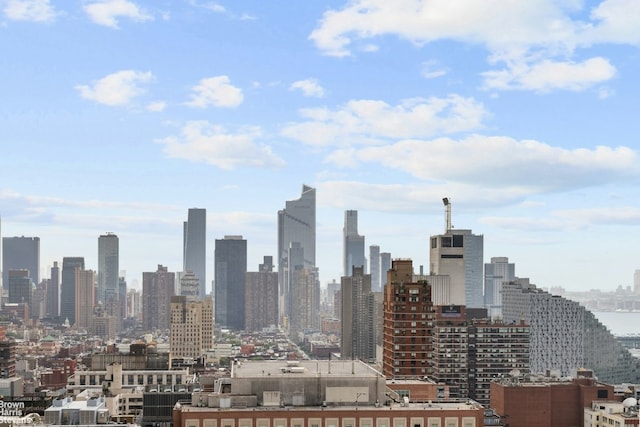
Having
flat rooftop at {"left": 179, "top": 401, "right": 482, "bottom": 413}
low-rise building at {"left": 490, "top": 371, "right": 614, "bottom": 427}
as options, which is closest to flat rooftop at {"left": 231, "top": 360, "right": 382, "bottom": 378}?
flat rooftop at {"left": 179, "top": 401, "right": 482, "bottom": 413}

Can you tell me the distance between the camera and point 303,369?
58438mm

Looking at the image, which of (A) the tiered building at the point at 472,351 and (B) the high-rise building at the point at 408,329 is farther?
(A) the tiered building at the point at 472,351

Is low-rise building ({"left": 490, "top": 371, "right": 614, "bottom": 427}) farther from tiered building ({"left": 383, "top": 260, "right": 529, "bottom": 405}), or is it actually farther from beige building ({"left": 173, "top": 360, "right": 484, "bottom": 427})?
beige building ({"left": 173, "top": 360, "right": 484, "bottom": 427})

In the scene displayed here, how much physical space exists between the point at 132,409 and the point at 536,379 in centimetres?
5034

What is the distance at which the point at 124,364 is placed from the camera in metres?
141

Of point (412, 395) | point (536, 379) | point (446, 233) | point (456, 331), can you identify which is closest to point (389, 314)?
point (536, 379)

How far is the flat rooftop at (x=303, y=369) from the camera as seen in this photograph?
185 feet

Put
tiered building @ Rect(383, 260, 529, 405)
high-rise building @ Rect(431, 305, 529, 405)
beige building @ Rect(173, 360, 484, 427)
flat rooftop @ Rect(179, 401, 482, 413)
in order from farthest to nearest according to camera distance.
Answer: high-rise building @ Rect(431, 305, 529, 405) → tiered building @ Rect(383, 260, 529, 405) → flat rooftop @ Rect(179, 401, 482, 413) → beige building @ Rect(173, 360, 484, 427)

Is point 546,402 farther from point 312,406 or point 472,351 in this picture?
point 312,406

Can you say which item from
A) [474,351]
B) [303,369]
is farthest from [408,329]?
[303,369]

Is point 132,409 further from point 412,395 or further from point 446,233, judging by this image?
point 446,233

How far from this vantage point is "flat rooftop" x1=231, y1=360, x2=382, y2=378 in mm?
56469

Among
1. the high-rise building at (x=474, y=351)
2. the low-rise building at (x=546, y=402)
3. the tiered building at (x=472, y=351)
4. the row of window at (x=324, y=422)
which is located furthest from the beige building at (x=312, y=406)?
the high-rise building at (x=474, y=351)

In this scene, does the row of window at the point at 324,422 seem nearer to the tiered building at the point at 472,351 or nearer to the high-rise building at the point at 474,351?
the tiered building at the point at 472,351
